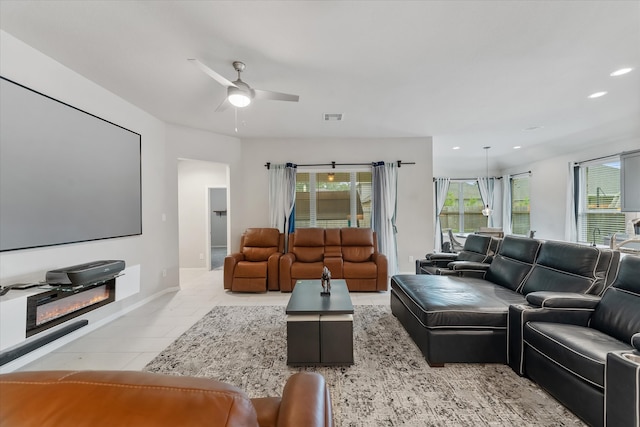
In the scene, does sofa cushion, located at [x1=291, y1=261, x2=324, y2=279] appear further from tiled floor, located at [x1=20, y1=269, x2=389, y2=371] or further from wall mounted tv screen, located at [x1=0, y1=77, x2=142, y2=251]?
wall mounted tv screen, located at [x1=0, y1=77, x2=142, y2=251]

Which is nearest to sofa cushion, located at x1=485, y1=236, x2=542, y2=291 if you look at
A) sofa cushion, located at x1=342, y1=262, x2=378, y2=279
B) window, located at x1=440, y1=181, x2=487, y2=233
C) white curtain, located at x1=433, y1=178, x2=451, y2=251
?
sofa cushion, located at x1=342, y1=262, x2=378, y2=279

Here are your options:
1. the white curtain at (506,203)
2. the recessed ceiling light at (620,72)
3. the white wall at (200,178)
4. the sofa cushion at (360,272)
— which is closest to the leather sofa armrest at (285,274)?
the sofa cushion at (360,272)

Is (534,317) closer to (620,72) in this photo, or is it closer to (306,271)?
(620,72)

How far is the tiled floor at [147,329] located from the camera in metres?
2.40

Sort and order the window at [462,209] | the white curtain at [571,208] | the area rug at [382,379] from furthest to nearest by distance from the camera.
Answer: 1. the window at [462,209]
2. the white curtain at [571,208]
3. the area rug at [382,379]

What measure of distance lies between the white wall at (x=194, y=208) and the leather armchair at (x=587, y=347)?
593 cm

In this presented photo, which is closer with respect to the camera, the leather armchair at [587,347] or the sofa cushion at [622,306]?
the leather armchair at [587,347]

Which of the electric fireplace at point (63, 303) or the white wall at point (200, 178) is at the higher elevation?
the white wall at point (200, 178)

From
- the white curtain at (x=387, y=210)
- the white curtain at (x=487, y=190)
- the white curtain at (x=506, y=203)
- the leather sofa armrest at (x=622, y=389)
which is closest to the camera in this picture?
the leather sofa armrest at (x=622, y=389)

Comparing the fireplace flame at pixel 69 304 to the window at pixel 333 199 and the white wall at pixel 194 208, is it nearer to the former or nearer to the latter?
the window at pixel 333 199

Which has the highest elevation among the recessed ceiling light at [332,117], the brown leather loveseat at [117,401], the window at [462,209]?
the recessed ceiling light at [332,117]

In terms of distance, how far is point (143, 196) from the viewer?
384 centimetres

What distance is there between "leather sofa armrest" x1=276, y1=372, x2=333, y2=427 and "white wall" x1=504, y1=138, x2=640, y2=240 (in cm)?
703

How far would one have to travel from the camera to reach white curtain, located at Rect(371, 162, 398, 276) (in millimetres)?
5273
